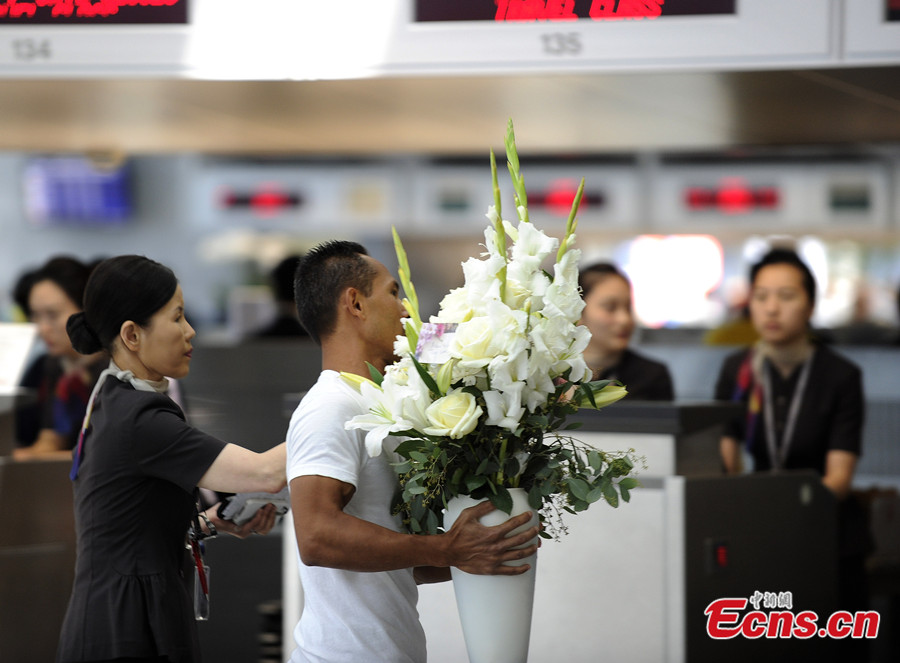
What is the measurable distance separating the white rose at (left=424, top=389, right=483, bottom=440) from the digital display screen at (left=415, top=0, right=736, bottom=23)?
1.31m

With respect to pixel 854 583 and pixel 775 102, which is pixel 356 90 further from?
pixel 854 583

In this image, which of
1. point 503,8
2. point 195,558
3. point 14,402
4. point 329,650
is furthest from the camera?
point 14,402

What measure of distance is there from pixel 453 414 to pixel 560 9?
4.41ft

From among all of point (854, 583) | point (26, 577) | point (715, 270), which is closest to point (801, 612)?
point (854, 583)

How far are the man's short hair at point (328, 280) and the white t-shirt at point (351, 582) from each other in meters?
0.10

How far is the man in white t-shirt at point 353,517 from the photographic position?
149cm

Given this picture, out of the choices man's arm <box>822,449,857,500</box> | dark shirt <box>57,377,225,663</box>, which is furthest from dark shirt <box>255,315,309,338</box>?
dark shirt <box>57,377,225,663</box>

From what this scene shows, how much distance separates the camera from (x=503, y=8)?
249 cm

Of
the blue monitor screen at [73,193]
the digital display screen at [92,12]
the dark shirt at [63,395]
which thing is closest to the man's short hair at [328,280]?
the digital display screen at [92,12]

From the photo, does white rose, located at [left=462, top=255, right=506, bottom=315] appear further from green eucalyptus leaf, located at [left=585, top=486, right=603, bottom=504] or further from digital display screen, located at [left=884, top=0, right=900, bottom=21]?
digital display screen, located at [left=884, top=0, right=900, bottom=21]

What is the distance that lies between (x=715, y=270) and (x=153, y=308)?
7386 millimetres

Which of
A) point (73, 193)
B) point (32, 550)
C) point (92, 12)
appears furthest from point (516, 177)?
point (73, 193)

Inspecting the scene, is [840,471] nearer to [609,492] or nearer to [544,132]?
[544,132]

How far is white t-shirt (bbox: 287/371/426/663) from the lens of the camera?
158 cm
